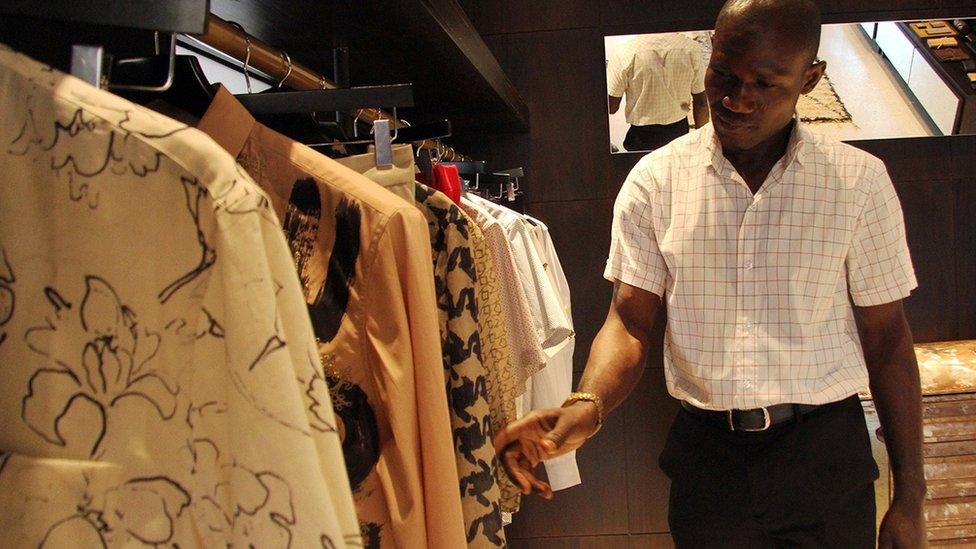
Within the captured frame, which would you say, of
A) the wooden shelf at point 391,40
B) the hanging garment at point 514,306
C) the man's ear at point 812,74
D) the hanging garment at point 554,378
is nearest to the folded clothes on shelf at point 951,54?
the hanging garment at point 554,378

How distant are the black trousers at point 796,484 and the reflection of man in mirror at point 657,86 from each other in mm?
2004

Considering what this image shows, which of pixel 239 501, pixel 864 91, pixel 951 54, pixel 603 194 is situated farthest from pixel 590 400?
pixel 951 54

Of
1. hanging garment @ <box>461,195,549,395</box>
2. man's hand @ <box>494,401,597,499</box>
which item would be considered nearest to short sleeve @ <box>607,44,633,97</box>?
hanging garment @ <box>461,195,549,395</box>

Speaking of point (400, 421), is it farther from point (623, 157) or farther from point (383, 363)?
point (623, 157)

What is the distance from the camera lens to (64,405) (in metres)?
0.47

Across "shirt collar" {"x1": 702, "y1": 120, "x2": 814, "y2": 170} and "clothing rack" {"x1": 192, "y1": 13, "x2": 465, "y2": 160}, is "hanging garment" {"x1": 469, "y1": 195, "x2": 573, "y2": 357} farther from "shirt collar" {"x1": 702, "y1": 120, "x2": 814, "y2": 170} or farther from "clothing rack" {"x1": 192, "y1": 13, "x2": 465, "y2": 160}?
"clothing rack" {"x1": 192, "y1": 13, "x2": 465, "y2": 160}

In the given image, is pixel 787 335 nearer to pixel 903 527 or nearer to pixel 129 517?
pixel 903 527

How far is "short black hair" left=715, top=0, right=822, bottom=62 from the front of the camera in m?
1.40

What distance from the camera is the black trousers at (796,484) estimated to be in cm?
151

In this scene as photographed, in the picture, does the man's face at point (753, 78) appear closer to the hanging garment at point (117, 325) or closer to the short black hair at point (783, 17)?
the short black hair at point (783, 17)

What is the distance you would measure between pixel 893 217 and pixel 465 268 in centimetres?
91

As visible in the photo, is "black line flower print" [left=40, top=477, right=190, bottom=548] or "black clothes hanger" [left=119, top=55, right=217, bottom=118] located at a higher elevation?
"black clothes hanger" [left=119, top=55, right=217, bottom=118]

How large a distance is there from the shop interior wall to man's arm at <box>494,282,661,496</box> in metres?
1.72

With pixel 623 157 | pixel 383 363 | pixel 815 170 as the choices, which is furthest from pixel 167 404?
pixel 623 157
